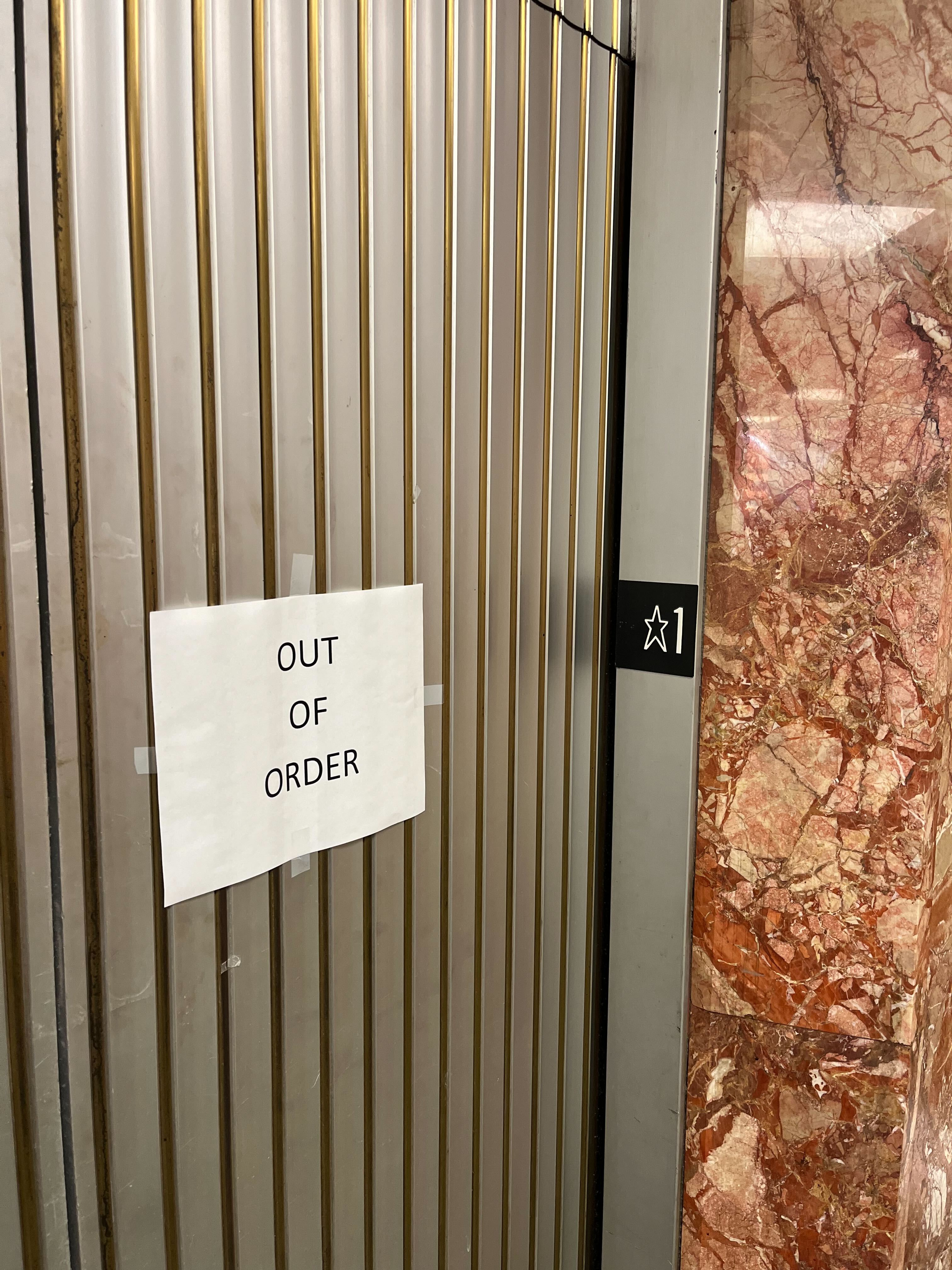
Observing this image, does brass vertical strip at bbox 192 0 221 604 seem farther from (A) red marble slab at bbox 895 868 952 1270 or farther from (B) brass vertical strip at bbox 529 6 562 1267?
(A) red marble slab at bbox 895 868 952 1270

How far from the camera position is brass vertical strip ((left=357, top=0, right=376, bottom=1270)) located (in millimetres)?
886

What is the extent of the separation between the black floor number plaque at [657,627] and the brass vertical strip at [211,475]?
22.6 inches

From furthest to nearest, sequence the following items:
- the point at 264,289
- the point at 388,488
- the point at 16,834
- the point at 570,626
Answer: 1. the point at 570,626
2. the point at 388,488
3. the point at 264,289
4. the point at 16,834

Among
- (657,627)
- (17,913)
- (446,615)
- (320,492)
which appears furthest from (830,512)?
(17,913)

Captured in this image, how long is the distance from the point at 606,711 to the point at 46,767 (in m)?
0.73

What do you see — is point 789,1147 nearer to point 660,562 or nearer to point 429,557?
point 660,562

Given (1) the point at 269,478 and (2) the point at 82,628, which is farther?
(1) the point at 269,478

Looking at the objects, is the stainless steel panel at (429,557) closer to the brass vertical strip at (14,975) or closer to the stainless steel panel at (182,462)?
the stainless steel panel at (182,462)

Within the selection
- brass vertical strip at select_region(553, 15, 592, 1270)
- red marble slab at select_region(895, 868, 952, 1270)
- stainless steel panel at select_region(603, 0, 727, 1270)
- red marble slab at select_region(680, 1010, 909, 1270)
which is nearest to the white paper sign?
brass vertical strip at select_region(553, 15, 592, 1270)

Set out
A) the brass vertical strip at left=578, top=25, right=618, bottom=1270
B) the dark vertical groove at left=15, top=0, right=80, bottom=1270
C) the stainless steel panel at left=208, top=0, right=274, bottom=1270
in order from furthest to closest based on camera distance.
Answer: the brass vertical strip at left=578, top=25, right=618, bottom=1270 → the stainless steel panel at left=208, top=0, right=274, bottom=1270 → the dark vertical groove at left=15, top=0, right=80, bottom=1270

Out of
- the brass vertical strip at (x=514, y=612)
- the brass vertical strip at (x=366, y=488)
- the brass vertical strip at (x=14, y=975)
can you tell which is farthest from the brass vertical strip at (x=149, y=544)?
the brass vertical strip at (x=514, y=612)

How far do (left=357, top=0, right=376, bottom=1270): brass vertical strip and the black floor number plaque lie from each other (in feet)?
1.33

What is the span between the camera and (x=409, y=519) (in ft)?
3.21

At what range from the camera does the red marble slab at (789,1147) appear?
1173mm
